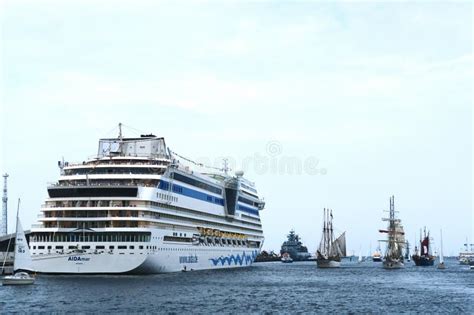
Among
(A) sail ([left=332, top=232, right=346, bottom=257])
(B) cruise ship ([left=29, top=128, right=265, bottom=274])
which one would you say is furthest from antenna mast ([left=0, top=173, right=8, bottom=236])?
(A) sail ([left=332, top=232, right=346, bottom=257])

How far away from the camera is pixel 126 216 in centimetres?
7662

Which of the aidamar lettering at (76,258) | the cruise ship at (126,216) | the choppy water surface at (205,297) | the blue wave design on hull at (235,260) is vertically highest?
the cruise ship at (126,216)

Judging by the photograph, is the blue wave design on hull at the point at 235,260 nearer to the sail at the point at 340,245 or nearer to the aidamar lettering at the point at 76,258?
the aidamar lettering at the point at 76,258

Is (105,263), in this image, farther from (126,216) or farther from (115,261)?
(126,216)

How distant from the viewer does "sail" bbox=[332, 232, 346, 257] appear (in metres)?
170

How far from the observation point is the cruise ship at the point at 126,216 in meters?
74.6

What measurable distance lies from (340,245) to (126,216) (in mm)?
105876

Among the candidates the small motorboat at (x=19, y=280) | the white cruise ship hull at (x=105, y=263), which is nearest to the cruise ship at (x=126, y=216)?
the white cruise ship hull at (x=105, y=263)

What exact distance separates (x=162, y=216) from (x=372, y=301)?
104 feet

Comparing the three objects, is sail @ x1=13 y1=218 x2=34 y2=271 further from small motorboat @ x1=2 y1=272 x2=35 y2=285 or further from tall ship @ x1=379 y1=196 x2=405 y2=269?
tall ship @ x1=379 y1=196 x2=405 y2=269

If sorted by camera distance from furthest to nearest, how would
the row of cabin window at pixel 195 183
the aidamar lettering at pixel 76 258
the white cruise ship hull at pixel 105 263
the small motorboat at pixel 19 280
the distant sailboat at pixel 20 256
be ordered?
the row of cabin window at pixel 195 183
the aidamar lettering at pixel 76 258
the white cruise ship hull at pixel 105 263
the distant sailboat at pixel 20 256
the small motorboat at pixel 19 280

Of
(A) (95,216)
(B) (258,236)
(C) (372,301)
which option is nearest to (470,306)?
(C) (372,301)

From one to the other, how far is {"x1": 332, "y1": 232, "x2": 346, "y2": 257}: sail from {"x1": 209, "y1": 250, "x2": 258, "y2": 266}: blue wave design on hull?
4438 centimetres

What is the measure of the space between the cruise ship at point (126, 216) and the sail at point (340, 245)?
246 feet
